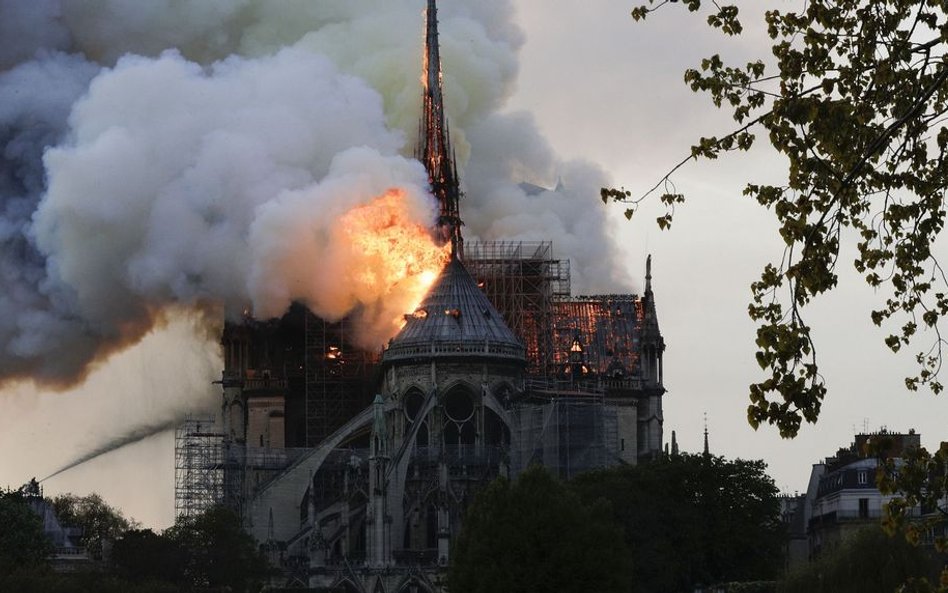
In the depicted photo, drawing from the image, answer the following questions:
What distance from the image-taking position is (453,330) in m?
136

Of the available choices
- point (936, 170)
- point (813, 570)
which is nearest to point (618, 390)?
point (813, 570)

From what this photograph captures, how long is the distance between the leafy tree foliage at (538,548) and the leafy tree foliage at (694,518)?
1159 cm

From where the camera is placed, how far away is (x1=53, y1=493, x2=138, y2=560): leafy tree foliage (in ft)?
564

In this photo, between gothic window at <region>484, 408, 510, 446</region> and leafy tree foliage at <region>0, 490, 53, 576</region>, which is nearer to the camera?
leafy tree foliage at <region>0, 490, 53, 576</region>

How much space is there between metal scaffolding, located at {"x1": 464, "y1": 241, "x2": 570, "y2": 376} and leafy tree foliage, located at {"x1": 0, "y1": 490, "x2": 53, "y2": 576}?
105 ft

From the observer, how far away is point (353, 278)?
134375mm

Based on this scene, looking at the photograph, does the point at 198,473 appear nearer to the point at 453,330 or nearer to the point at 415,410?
the point at 415,410

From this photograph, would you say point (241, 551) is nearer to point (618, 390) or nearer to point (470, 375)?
point (470, 375)

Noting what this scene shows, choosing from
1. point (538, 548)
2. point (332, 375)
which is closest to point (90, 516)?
point (332, 375)

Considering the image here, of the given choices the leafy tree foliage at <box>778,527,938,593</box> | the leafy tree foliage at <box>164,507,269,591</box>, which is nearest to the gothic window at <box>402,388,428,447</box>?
the leafy tree foliage at <box>164,507,269,591</box>

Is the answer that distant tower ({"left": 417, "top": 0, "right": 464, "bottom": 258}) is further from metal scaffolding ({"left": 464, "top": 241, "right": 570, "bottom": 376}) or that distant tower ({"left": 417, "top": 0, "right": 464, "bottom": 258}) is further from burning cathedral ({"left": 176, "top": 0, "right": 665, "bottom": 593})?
metal scaffolding ({"left": 464, "top": 241, "right": 570, "bottom": 376})

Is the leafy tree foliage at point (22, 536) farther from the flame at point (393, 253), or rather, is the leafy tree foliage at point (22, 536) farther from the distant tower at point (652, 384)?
the distant tower at point (652, 384)

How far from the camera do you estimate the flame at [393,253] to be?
438 ft

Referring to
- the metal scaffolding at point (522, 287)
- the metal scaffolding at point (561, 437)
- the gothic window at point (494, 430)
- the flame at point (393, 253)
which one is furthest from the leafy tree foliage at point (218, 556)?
the metal scaffolding at point (522, 287)
